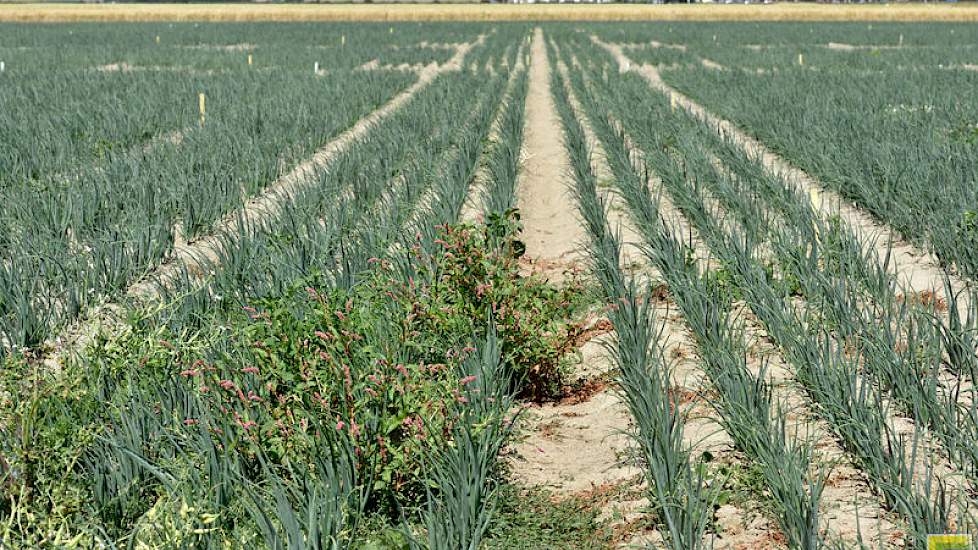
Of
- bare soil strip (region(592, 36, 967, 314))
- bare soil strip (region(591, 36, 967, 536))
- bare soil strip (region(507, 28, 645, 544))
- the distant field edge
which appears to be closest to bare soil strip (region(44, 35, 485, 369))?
bare soil strip (region(507, 28, 645, 544))

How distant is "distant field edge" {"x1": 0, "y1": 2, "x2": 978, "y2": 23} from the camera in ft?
143

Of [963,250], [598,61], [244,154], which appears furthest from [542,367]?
[598,61]

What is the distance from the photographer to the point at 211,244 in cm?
579

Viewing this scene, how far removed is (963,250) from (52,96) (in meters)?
10.9

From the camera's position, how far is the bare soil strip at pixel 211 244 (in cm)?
365

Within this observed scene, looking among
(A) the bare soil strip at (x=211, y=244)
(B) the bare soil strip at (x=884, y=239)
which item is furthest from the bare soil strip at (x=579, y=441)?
(A) the bare soil strip at (x=211, y=244)

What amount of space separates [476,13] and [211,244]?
41.6 m

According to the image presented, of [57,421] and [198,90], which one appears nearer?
[57,421]

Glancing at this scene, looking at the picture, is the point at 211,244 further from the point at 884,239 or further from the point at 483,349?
the point at 884,239

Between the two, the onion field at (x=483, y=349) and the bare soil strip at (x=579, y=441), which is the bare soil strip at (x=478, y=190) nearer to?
the onion field at (x=483, y=349)

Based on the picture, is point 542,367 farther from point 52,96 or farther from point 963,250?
point 52,96

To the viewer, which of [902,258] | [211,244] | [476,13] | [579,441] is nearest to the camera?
[579,441]

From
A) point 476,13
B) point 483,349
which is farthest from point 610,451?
point 476,13

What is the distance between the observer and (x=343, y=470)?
256 cm
